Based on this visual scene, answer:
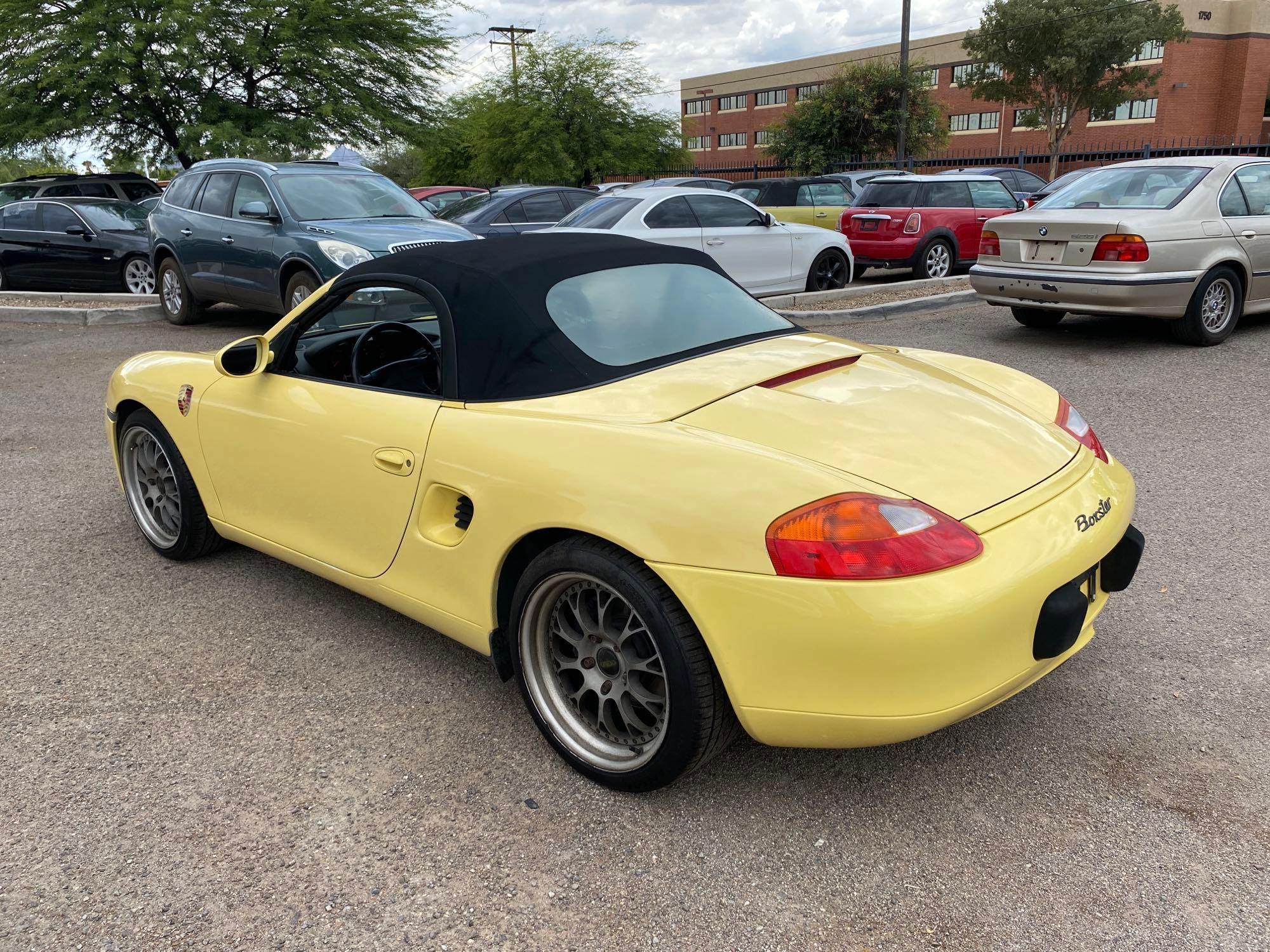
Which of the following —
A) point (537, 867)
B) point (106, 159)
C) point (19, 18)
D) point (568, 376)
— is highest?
point (19, 18)

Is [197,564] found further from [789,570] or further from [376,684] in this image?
[789,570]

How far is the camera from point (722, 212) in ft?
39.0

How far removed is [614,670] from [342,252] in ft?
24.9

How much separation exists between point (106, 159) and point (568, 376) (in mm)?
23514

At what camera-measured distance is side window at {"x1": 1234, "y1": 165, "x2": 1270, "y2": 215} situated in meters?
8.44

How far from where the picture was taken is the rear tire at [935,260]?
1330 cm

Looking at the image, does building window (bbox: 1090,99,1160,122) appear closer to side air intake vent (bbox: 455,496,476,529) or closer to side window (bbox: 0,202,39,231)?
side window (bbox: 0,202,39,231)

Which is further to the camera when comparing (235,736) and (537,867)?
(235,736)

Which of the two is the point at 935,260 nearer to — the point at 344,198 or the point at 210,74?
the point at 344,198

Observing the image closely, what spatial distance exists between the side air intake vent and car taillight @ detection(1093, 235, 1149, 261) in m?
6.83

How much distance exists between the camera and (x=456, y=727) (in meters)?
3.10

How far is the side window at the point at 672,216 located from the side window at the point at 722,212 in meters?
0.09

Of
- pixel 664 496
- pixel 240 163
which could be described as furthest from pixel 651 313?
pixel 240 163

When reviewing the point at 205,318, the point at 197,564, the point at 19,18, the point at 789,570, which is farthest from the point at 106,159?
the point at 789,570
